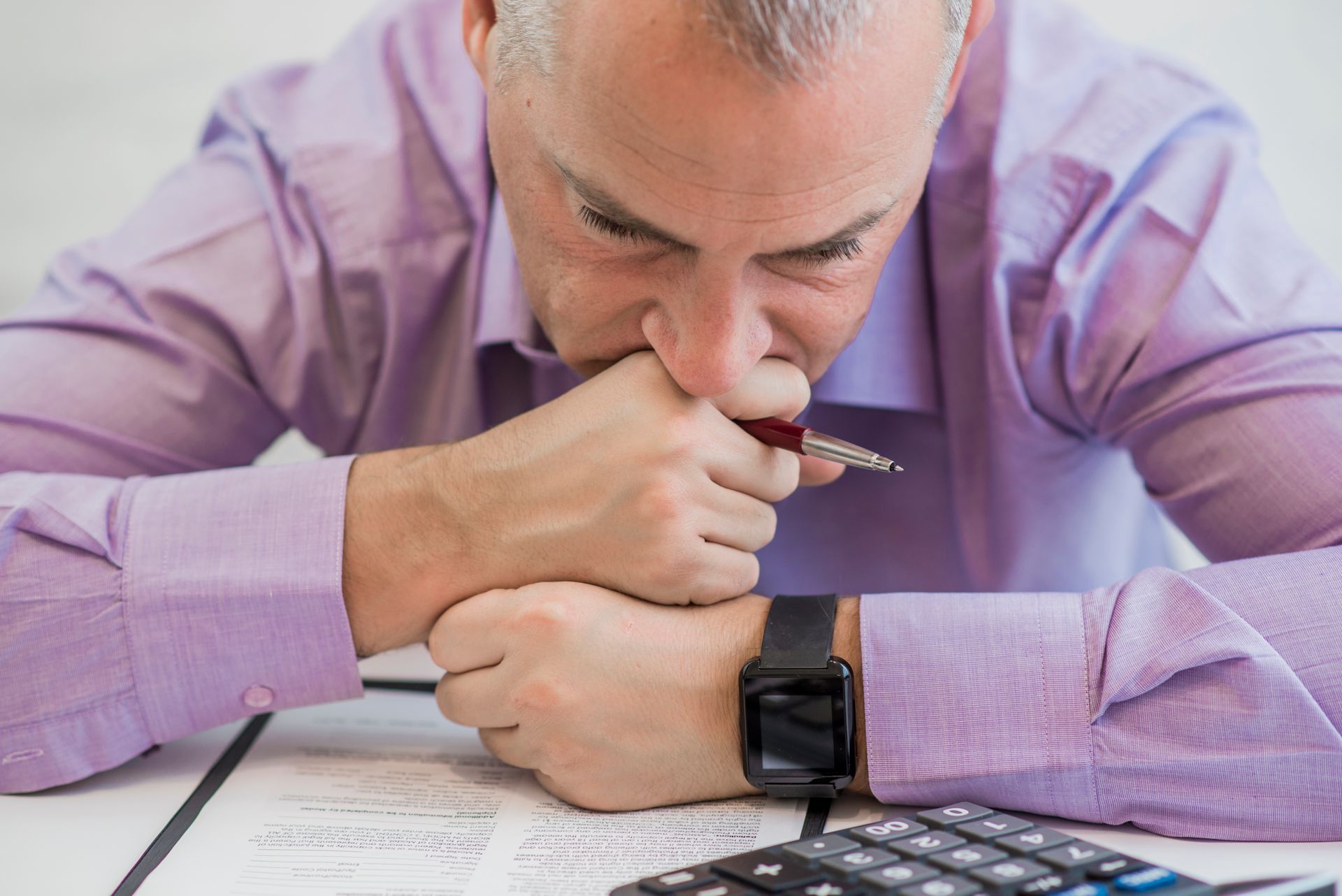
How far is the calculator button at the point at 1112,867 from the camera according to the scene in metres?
0.74

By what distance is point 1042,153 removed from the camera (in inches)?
53.0

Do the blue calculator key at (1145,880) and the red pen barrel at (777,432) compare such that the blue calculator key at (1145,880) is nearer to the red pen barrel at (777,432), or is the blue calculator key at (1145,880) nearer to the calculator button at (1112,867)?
the calculator button at (1112,867)

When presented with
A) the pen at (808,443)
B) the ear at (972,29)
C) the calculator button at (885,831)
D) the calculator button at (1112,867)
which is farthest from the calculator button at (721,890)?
the ear at (972,29)

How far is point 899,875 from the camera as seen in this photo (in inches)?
29.4

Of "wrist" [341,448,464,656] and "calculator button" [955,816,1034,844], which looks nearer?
"calculator button" [955,816,1034,844]

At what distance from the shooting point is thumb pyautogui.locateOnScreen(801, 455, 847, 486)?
1215 millimetres

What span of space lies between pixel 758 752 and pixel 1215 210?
78cm

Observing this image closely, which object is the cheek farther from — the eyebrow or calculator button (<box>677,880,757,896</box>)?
calculator button (<box>677,880,757,896</box>)

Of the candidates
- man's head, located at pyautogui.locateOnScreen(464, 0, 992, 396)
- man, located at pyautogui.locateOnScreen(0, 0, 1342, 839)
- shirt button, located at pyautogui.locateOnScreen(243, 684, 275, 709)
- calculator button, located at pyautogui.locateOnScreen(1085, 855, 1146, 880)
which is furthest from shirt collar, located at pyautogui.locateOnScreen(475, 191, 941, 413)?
calculator button, located at pyautogui.locateOnScreen(1085, 855, 1146, 880)

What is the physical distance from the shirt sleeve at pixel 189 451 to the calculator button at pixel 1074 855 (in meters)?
0.60

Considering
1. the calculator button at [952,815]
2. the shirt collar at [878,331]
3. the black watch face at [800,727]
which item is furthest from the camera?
the shirt collar at [878,331]

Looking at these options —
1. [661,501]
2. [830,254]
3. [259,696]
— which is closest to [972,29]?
[830,254]

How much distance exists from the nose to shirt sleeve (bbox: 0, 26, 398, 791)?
0.32m

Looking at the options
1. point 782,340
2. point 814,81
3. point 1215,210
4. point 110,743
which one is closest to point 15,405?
point 110,743
